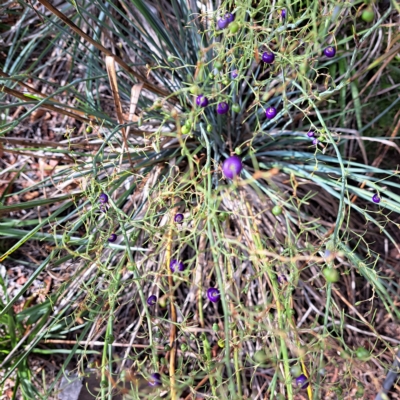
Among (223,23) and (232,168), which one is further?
(223,23)

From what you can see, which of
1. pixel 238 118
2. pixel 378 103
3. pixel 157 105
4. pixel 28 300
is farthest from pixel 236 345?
pixel 378 103

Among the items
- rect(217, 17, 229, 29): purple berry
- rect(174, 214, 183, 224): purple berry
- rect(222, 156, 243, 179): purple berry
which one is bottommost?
rect(174, 214, 183, 224): purple berry

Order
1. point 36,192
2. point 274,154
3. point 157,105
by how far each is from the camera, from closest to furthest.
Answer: point 157,105, point 274,154, point 36,192

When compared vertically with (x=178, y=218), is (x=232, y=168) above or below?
above

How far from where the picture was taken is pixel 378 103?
110 cm

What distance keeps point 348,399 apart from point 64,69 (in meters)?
1.20

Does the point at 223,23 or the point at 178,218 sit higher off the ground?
the point at 223,23

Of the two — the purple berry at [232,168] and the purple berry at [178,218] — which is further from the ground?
the purple berry at [232,168]

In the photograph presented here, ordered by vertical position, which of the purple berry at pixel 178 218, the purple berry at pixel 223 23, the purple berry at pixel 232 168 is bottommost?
the purple berry at pixel 178 218

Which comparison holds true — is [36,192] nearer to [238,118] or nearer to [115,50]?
[115,50]

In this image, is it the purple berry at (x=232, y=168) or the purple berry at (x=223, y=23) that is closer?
the purple berry at (x=232, y=168)

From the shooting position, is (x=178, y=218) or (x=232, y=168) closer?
(x=232, y=168)

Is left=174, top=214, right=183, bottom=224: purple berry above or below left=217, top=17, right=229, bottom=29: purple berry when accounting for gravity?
below

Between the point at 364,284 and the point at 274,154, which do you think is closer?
the point at 274,154
